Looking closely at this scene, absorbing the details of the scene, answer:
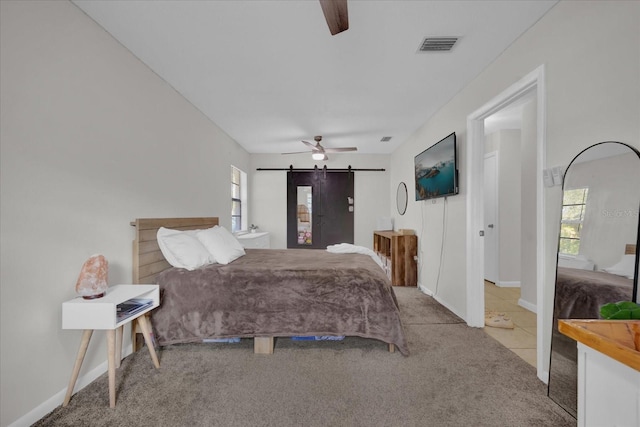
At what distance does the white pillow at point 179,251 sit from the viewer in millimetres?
2338

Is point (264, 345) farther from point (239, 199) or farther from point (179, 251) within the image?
→ point (239, 199)

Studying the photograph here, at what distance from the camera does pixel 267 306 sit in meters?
2.25

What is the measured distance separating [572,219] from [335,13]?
6.16 ft

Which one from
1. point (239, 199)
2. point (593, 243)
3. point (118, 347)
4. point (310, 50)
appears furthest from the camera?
point (239, 199)

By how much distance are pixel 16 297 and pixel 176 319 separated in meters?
1.03

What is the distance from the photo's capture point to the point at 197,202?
341cm

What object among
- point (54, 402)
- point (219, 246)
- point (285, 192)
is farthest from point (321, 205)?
point (54, 402)

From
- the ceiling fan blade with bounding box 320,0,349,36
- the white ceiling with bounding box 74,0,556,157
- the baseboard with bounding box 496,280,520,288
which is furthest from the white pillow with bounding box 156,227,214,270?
the baseboard with bounding box 496,280,520,288

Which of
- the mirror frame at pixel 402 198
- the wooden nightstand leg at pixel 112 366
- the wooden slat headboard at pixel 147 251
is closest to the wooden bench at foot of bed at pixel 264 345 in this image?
the wooden nightstand leg at pixel 112 366

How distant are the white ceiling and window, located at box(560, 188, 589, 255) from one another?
1.30 metres

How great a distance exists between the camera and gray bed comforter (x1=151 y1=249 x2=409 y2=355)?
2.24 metres

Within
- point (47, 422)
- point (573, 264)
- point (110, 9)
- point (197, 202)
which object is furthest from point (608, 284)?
point (197, 202)

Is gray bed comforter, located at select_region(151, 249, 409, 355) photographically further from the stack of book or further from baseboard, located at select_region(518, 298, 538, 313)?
baseboard, located at select_region(518, 298, 538, 313)

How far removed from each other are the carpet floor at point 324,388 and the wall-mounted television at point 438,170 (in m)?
1.70
